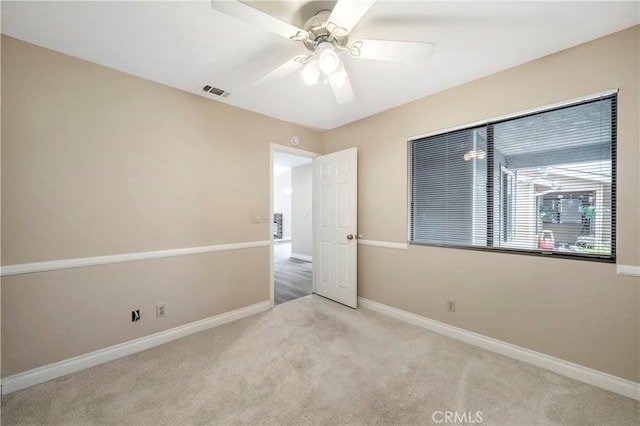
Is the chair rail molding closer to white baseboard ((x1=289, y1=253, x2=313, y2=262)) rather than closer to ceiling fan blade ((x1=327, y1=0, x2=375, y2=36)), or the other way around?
ceiling fan blade ((x1=327, y1=0, x2=375, y2=36))

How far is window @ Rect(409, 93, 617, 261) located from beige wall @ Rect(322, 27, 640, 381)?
94mm

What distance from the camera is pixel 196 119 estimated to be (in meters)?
2.72

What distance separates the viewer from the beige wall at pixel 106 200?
6.14ft

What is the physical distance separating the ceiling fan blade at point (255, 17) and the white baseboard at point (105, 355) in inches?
106

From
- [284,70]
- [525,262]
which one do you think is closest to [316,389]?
[525,262]

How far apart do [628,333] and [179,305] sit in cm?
367

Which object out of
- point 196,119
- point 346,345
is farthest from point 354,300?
point 196,119

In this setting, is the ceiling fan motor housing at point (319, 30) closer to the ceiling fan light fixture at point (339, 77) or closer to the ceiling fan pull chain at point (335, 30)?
the ceiling fan pull chain at point (335, 30)

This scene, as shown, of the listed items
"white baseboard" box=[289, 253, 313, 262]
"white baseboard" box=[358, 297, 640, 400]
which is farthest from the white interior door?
"white baseboard" box=[289, 253, 313, 262]

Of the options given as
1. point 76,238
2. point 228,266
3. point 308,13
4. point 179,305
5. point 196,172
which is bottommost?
A: point 179,305

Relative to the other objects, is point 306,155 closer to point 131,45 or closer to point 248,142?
point 248,142

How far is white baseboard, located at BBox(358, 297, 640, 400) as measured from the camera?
5.89ft

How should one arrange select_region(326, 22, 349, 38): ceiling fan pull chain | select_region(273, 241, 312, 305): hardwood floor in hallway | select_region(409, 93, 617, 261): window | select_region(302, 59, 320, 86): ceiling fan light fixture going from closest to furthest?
select_region(326, 22, 349, 38): ceiling fan pull chain, select_region(302, 59, 320, 86): ceiling fan light fixture, select_region(409, 93, 617, 261): window, select_region(273, 241, 312, 305): hardwood floor in hallway

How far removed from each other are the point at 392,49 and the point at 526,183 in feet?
5.50
